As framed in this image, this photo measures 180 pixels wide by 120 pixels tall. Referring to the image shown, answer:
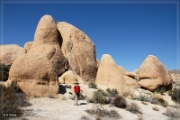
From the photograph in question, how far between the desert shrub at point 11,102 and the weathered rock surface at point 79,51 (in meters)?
7.85

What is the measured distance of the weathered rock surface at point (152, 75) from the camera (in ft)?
64.0

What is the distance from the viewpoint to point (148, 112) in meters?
12.0

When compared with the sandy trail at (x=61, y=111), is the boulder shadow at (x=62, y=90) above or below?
above

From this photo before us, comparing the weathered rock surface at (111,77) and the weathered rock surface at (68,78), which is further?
the weathered rock surface at (68,78)

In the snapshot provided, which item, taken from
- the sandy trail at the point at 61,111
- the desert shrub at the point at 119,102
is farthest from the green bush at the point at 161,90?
the desert shrub at the point at 119,102

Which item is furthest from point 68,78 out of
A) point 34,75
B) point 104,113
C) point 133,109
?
point 104,113

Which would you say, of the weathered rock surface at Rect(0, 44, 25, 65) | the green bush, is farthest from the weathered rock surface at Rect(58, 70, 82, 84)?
the weathered rock surface at Rect(0, 44, 25, 65)

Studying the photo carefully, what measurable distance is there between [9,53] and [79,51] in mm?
10596

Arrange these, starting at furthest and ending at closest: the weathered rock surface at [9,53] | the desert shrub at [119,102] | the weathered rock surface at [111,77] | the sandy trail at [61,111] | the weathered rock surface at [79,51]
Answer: the weathered rock surface at [9,53] < the weathered rock surface at [79,51] < the weathered rock surface at [111,77] < the desert shrub at [119,102] < the sandy trail at [61,111]

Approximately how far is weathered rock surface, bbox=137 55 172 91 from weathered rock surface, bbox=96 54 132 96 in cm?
406

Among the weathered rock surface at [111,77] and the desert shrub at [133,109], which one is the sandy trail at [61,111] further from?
the weathered rock surface at [111,77]

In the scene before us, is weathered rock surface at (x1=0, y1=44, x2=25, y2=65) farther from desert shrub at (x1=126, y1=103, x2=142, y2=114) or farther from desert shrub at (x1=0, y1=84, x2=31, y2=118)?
desert shrub at (x1=126, y1=103, x2=142, y2=114)

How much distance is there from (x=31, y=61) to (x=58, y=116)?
4.50 meters

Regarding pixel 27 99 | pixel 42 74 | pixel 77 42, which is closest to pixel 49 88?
pixel 42 74
